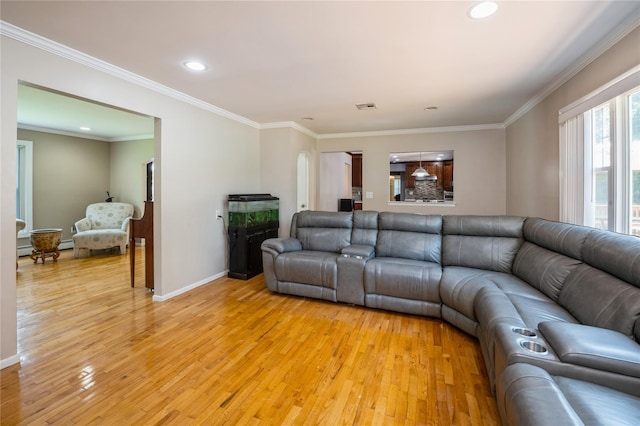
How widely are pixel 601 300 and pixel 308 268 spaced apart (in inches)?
96.3

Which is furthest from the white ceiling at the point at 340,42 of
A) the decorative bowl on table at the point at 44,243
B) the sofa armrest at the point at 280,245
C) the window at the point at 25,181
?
the window at the point at 25,181

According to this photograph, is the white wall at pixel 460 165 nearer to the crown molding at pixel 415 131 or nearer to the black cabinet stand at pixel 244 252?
the crown molding at pixel 415 131

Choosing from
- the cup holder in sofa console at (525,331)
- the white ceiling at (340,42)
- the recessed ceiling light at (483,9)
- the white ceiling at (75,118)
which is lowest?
the cup holder in sofa console at (525,331)

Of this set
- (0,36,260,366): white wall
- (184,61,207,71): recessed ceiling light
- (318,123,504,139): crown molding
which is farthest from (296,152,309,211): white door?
(184,61,207,71): recessed ceiling light

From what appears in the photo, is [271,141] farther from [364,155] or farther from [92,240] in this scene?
[92,240]

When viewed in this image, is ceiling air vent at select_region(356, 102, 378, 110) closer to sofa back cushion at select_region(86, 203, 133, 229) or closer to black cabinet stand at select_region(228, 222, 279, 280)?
black cabinet stand at select_region(228, 222, 279, 280)

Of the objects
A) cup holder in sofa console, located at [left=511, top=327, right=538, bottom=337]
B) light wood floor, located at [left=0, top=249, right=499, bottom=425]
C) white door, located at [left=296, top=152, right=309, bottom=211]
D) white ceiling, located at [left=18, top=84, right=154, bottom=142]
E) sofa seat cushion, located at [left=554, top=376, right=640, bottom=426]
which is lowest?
light wood floor, located at [left=0, top=249, right=499, bottom=425]

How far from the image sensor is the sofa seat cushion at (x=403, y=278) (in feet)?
9.35

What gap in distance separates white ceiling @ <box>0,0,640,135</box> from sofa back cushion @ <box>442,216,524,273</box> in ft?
5.02

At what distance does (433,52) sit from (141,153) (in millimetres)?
6509

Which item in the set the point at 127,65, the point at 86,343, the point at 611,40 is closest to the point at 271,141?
the point at 127,65

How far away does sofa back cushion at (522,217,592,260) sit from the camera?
83.0 inches

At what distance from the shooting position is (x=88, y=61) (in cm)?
255

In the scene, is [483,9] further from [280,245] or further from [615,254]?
[280,245]
